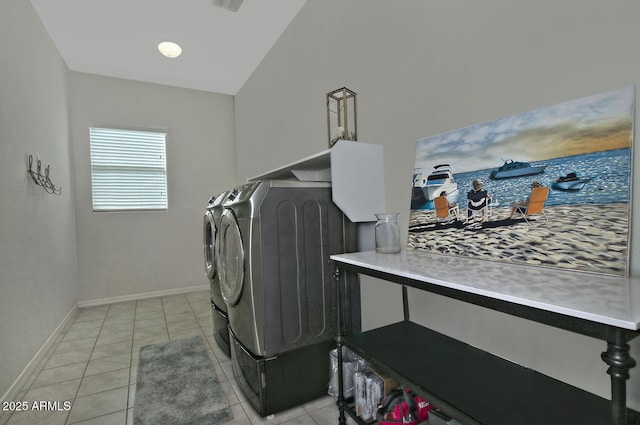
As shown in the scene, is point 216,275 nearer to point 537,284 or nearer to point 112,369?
point 112,369

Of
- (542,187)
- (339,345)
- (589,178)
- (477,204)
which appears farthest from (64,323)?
(589,178)

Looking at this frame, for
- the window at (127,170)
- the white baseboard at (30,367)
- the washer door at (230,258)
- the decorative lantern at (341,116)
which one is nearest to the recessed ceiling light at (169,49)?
the window at (127,170)

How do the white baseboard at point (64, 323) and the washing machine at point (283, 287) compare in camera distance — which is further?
the white baseboard at point (64, 323)

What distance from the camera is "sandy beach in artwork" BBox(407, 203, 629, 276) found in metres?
0.98

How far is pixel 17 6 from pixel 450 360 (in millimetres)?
3799

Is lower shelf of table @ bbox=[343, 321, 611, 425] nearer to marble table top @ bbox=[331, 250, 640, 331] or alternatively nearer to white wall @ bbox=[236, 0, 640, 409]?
white wall @ bbox=[236, 0, 640, 409]

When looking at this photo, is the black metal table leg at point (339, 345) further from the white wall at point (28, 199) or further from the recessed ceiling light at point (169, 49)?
the recessed ceiling light at point (169, 49)

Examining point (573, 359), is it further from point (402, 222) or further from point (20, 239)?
point (20, 239)

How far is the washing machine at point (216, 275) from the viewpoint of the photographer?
2420 mm

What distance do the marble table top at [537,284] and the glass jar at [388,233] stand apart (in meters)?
0.23

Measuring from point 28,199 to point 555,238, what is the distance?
11.3ft

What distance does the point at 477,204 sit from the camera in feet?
4.54

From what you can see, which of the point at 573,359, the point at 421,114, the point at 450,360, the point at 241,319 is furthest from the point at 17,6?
the point at 573,359

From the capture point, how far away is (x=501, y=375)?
3.84 feet
